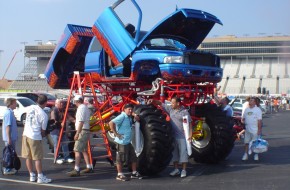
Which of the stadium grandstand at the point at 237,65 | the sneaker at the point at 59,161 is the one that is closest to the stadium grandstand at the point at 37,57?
the stadium grandstand at the point at 237,65

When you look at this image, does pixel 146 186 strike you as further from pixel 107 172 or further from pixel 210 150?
pixel 210 150

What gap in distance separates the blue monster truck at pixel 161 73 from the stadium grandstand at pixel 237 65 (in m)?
45.4

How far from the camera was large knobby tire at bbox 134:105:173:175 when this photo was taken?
938 centimetres

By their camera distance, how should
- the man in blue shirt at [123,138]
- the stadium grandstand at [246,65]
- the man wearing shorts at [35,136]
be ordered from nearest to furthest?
the man wearing shorts at [35,136], the man in blue shirt at [123,138], the stadium grandstand at [246,65]

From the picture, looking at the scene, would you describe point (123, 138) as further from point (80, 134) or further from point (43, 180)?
point (43, 180)

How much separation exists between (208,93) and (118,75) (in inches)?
85.1

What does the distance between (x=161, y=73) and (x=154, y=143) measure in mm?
1564

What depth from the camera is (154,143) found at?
30.8ft

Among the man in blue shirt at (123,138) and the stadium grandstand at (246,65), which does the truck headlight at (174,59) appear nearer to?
the man in blue shirt at (123,138)

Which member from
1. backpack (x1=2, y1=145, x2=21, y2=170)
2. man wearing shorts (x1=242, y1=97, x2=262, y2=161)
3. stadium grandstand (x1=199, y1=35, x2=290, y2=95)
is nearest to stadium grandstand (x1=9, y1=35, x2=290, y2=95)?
stadium grandstand (x1=199, y1=35, x2=290, y2=95)

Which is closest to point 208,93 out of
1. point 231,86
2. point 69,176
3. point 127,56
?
point 127,56

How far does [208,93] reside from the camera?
10961 mm

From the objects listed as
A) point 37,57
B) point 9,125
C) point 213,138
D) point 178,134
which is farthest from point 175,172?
point 37,57

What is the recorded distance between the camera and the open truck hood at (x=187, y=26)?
10.3m
